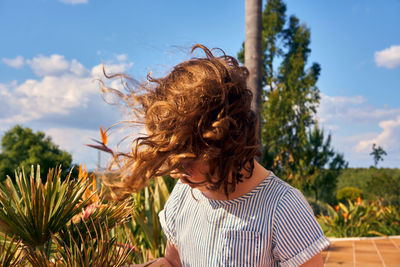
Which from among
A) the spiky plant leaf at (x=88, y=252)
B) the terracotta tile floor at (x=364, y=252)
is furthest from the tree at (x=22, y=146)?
the spiky plant leaf at (x=88, y=252)

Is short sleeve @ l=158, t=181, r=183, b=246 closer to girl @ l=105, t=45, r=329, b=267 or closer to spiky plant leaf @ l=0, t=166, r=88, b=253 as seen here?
girl @ l=105, t=45, r=329, b=267

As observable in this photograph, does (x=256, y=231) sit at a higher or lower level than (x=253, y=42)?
lower

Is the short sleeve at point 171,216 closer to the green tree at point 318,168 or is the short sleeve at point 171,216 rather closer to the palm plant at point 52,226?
the palm plant at point 52,226

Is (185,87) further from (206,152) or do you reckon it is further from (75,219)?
(75,219)

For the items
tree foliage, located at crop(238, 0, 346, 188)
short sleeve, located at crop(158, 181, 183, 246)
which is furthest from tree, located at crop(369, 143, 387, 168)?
short sleeve, located at crop(158, 181, 183, 246)

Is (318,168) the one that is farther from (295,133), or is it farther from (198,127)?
(198,127)

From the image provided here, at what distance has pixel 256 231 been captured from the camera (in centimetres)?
144

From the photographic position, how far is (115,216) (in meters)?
1.67

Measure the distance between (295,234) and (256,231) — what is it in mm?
149

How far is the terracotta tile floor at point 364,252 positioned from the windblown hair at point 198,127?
4.55 meters

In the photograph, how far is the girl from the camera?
4.31 ft

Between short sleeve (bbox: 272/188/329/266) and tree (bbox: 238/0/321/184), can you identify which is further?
tree (bbox: 238/0/321/184)

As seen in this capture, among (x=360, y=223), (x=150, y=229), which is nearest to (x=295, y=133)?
(x=360, y=223)

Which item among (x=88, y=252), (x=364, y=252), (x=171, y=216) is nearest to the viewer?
(x=88, y=252)
